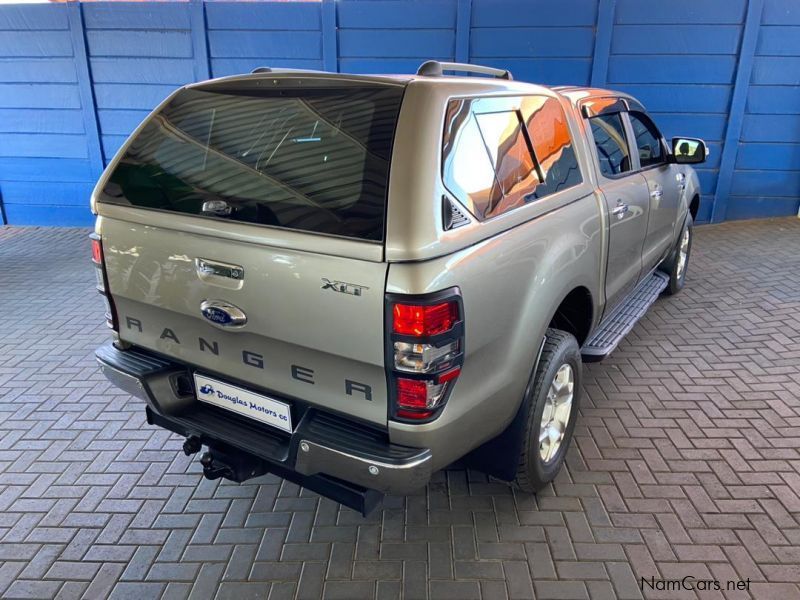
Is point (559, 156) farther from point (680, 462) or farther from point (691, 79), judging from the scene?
point (691, 79)

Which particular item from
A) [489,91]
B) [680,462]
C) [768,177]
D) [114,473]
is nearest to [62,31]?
[114,473]

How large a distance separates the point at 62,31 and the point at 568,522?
8.18m

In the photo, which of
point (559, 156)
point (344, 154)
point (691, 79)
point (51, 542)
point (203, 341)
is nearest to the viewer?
point (344, 154)

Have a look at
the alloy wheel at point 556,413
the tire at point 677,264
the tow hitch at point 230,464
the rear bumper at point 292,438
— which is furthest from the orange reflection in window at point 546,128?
the tire at point 677,264

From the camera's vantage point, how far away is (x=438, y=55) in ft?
23.7

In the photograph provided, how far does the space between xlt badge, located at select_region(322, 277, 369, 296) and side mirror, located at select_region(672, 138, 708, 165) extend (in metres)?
3.31

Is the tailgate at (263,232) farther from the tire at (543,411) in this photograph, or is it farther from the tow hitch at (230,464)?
the tire at (543,411)

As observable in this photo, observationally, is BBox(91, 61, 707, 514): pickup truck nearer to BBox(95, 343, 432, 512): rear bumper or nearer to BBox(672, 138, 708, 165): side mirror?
BBox(95, 343, 432, 512): rear bumper

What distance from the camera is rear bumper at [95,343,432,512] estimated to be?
6.36 ft

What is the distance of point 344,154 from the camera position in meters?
2.04

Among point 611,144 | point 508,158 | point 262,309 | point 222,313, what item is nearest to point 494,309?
point 508,158

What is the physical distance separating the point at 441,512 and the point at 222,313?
4.49ft

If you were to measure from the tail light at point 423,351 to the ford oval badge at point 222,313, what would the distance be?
24.1 inches

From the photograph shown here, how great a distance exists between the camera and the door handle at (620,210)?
3227 mm
